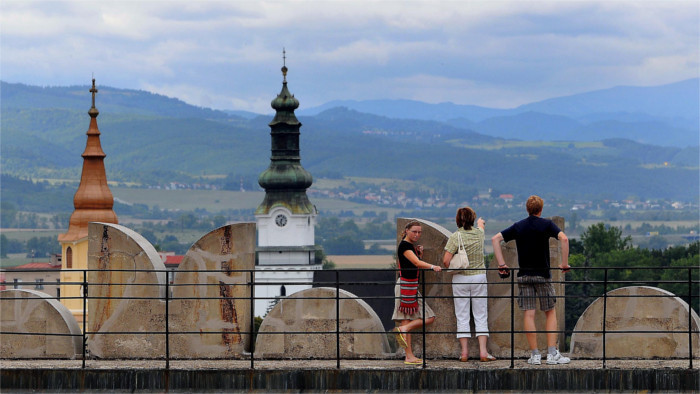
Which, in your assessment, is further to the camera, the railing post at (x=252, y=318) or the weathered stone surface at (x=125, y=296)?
the weathered stone surface at (x=125, y=296)

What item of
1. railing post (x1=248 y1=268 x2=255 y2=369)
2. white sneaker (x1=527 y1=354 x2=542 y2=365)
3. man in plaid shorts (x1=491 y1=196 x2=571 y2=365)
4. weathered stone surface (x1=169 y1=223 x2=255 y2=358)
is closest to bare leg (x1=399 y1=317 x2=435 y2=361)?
man in plaid shorts (x1=491 y1=196 x2=571 y2=365)

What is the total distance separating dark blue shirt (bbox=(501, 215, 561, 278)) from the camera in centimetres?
1393

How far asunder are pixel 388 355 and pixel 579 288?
94.3m

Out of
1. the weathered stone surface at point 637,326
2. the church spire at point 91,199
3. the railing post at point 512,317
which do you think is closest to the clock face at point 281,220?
the church spire at point 91,199

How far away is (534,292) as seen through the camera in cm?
1417

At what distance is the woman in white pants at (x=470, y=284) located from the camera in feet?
46.4

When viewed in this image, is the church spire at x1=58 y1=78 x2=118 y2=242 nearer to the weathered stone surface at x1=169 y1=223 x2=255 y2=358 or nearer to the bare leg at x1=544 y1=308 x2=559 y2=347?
the weathered stone surface at x1=169 y1=223 x2=255 y2=358

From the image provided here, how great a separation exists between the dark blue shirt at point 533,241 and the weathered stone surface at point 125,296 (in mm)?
4164

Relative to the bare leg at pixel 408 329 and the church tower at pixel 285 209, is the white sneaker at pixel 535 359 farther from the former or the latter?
the church tower at pixel 285 209

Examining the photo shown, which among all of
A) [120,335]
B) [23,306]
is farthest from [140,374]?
[23,306]

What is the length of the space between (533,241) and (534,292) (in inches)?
24.1

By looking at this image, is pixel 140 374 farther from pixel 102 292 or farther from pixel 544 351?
pixel 544 351

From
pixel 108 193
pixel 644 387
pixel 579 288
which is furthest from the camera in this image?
pixel 579 288

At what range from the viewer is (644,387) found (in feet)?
44.7
